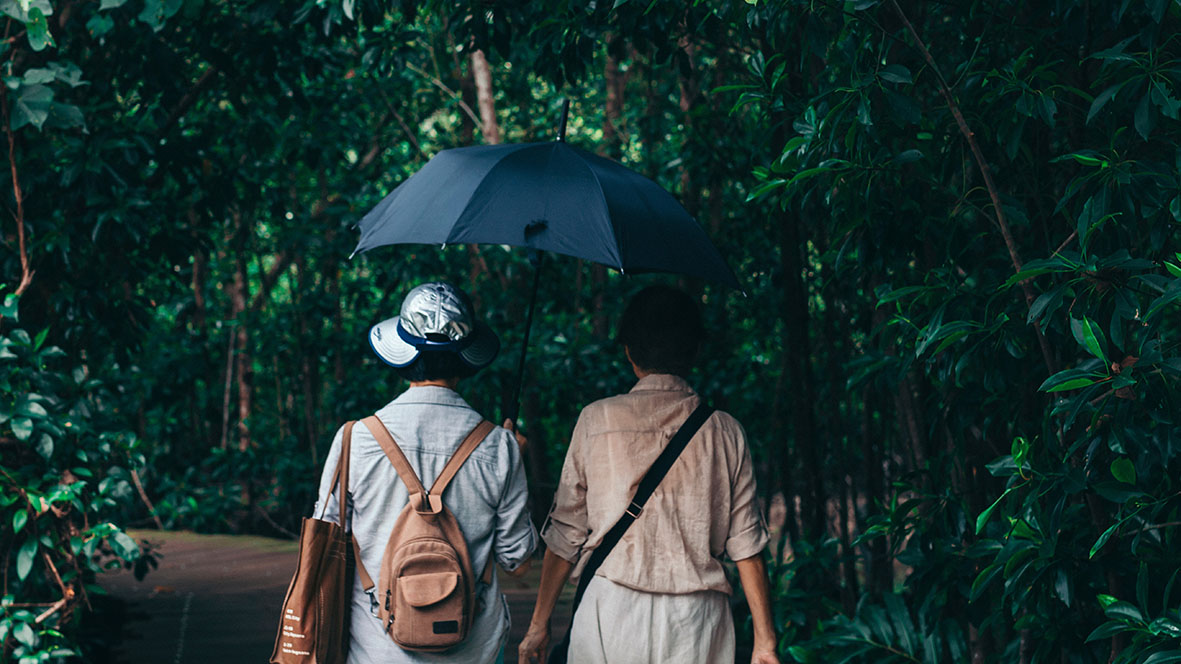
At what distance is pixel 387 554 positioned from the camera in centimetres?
266

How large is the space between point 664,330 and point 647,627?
0.76m

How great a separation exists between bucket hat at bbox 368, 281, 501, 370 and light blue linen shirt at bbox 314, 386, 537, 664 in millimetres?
104

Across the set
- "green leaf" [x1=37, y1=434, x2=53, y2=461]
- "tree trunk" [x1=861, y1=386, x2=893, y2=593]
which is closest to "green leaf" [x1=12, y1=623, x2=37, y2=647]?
"green leaf" [x1=37, y1=434, x2=53, y2=461]

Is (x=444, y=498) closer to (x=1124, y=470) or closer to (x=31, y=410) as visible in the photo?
(x=1124, y=470)

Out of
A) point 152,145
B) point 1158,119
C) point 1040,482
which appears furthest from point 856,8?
point 152,145

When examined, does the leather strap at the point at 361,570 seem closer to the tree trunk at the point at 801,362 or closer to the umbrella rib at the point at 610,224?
the umbrella rib at the point at 610,224

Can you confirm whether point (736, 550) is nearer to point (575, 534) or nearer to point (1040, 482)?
point (575, 534)

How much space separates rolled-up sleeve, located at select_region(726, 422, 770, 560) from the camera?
294cm

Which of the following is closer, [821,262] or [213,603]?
[821,262]

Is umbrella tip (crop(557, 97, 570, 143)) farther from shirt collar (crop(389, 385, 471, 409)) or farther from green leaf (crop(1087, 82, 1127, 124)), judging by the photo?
green leaf (crop(1087, 82, 1127, 124))

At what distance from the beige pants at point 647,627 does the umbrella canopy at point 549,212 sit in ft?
2.77

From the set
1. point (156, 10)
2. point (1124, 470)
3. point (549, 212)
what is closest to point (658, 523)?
point (549, 212)

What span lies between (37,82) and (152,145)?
1.10 meters

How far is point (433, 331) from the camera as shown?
275 centimetres
